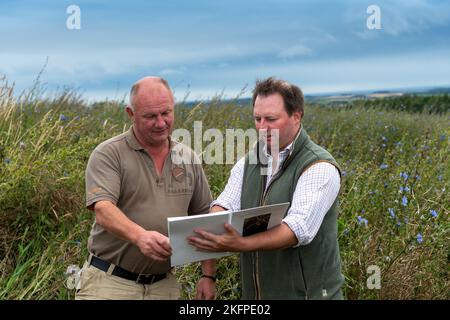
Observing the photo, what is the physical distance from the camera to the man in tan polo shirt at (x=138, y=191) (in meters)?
2.79

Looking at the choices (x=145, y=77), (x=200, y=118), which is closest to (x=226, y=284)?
(x=145, y=77)

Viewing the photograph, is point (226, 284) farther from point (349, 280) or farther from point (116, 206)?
point (116, 206)

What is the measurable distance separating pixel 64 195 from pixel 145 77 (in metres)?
2.06

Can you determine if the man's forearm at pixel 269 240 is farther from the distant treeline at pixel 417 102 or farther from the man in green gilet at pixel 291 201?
the distant treeline at pixel 417 102

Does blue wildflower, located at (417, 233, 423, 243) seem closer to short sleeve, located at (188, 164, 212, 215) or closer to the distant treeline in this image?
short sleeve, located at (188, 164, 212, 215)

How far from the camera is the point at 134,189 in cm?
285

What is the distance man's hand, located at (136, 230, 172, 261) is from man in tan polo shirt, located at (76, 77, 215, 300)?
12 centimetres

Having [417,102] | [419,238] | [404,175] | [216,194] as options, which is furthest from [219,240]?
[417,102]

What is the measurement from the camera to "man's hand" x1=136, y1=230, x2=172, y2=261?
101 inches

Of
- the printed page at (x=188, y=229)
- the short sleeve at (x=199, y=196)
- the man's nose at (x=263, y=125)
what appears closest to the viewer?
the printed page at (x=188, y=229)

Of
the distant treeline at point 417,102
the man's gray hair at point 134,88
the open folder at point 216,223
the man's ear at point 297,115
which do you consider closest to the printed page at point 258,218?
the open folder at point 216,223

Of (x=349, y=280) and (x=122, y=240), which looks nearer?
(x=122, y=240)

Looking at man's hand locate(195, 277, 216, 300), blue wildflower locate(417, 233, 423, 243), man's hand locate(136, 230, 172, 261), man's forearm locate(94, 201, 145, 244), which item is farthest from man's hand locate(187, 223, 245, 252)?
blue wildflower locate(417, 233, 423, 243)
